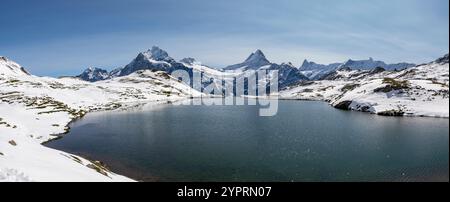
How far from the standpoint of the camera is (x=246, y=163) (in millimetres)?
35594

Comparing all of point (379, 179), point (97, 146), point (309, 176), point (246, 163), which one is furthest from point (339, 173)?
point (97, 146)

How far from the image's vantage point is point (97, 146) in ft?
160

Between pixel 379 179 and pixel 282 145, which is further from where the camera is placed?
pixel 282 145

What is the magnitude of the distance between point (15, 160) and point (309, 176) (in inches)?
982

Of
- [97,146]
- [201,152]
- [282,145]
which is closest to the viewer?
[201,152]

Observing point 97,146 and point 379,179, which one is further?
point 97,146

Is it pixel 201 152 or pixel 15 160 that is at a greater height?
pixel 15 160
